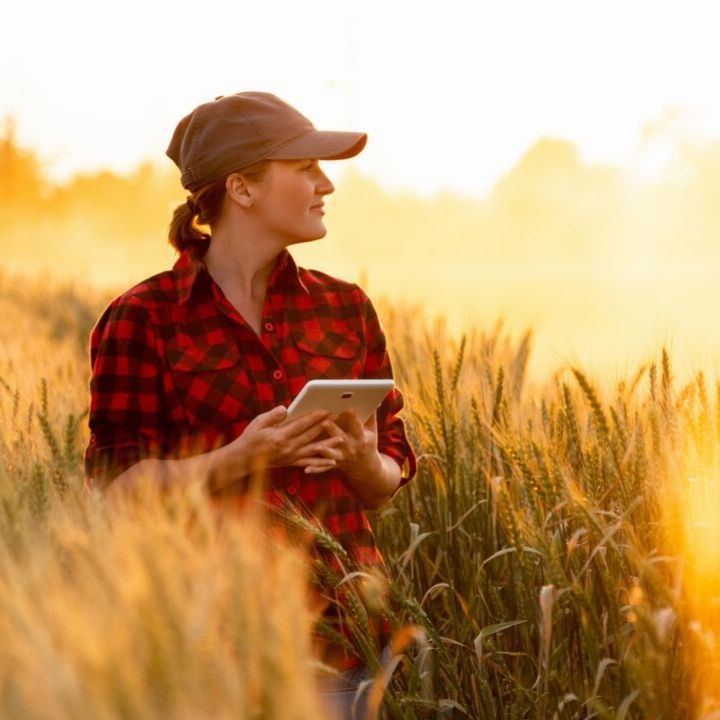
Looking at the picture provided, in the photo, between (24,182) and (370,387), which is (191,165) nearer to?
(370,387)

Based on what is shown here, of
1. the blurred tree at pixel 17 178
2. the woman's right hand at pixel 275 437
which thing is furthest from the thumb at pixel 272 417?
the blurred tree at pixel 17 178

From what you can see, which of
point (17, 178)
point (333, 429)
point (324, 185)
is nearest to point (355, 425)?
point (333, 429)

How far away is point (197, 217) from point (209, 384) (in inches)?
15.9

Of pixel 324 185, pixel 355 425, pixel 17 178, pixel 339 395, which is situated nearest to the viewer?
pixel 339 395

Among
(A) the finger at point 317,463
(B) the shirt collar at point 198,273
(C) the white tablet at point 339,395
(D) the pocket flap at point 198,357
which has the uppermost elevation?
(B) the shirt collar at point 198,273

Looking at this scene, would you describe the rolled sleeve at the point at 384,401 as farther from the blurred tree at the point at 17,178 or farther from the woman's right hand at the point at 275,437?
the blurred tree at the point at 17,178

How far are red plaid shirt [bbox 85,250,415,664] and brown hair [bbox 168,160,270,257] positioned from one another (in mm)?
112

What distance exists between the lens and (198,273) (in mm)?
2178

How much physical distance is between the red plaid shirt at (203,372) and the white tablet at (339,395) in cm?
19

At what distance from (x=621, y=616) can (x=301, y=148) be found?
3.39 ft

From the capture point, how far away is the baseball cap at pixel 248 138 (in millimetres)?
2223

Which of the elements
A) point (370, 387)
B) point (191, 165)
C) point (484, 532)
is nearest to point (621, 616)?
point (370, 387)

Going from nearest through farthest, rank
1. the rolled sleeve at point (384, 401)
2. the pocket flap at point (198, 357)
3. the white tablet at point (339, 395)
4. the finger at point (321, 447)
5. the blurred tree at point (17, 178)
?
the white tablet at point (339, 395)
the finger at point (321, 447)
the pocket flap at point (198, 357)
the rolled sleeve at point (384, 401)
the blurred tree at point (17, 178)

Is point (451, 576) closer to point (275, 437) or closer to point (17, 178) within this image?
point (275, 437)
